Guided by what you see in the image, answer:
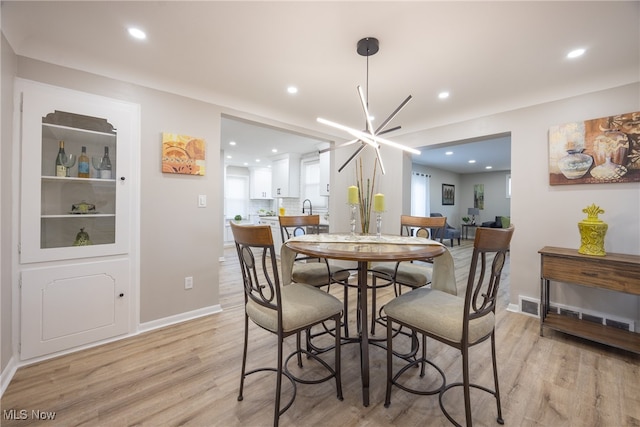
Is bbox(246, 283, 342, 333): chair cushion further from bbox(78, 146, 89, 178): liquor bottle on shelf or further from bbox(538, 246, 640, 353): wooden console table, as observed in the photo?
bbox(538, 246, 640, 353): wooden console table

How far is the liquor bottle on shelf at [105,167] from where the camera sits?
7.41 ft

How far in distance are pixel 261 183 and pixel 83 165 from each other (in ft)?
19.2

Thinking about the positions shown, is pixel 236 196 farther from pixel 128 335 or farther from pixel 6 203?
pixel 6 203

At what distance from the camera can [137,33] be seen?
72.9 inches

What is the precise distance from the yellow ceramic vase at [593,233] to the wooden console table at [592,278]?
0.08 metres

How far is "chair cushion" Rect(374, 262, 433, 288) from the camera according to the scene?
6.88 feet

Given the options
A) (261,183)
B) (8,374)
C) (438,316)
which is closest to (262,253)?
(438,316)

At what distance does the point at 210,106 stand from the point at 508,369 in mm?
3536

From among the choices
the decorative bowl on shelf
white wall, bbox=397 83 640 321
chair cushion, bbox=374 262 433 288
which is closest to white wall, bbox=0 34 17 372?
the decorative bowl on shelf

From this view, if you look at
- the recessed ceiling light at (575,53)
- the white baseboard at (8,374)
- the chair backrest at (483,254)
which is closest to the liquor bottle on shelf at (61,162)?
the white baseboard at (8,374)

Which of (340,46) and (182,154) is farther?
(182,154)

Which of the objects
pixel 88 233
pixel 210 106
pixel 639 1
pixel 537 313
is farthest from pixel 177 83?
pixel 537 313

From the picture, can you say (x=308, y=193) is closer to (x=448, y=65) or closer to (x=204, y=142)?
(x=204, y=142)

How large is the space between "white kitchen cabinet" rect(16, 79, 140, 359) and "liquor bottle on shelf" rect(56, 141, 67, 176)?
3 cm
